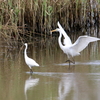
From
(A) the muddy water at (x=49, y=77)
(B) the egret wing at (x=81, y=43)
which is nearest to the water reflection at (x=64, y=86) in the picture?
(A) the muddy water at (x=49, y=77)

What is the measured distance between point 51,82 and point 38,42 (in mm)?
6388

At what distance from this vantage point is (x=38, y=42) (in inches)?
551

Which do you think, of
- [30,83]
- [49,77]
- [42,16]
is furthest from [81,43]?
[42,16]

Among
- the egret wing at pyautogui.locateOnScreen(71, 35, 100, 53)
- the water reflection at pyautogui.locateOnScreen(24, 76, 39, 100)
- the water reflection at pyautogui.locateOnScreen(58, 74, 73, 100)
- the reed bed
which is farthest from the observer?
the reed bed

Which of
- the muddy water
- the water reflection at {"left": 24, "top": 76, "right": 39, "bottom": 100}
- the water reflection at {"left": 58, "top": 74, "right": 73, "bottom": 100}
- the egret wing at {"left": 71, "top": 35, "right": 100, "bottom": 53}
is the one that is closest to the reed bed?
the muddy water

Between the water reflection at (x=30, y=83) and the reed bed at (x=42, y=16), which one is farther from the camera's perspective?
the reed bed at (x=42, y=16)

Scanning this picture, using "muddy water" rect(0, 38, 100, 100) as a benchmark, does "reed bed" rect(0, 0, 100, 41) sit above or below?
above

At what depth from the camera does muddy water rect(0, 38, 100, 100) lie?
671 cm

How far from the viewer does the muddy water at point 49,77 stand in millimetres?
6715

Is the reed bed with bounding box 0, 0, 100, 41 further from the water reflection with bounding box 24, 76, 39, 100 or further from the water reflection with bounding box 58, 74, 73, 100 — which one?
the water reflection with bounding box 58, 74, 73, 100

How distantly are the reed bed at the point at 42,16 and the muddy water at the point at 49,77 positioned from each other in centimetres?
88

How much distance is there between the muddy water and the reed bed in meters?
0.88

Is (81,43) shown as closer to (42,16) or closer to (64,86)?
(64,86)

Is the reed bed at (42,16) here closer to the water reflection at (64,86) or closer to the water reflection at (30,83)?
the water reflection at (30,83)
